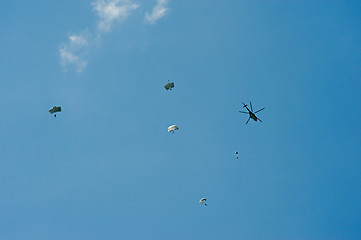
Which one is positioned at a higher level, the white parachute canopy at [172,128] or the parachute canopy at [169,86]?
the parachute canopy at [169,86]

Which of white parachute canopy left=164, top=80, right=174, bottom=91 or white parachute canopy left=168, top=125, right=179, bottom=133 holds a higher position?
white parachute canopy left=164, top=80, right=174, bottom=91

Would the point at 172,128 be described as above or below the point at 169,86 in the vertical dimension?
below

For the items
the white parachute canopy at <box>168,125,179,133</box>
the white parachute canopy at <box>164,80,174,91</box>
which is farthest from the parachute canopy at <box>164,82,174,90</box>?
the white parachute canopy at <box>168,125,179,133</box>

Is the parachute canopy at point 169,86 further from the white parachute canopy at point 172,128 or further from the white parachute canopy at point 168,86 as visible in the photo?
the white parachute canopy at point 172,128

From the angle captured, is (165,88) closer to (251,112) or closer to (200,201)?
(251,112)

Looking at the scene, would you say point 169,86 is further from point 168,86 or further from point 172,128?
point 172,128

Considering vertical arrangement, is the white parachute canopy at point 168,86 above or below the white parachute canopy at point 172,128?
above

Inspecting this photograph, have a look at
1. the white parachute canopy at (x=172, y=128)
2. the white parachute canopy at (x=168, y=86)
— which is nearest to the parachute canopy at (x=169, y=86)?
the white parachute canopy at (x=168, y=86)

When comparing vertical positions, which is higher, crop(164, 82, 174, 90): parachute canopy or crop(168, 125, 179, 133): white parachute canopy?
crop(164, 82, 174, 90): parachute canopy

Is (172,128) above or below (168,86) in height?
below

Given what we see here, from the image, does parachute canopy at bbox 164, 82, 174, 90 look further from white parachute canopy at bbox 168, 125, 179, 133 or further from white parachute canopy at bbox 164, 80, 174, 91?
white parachute canopy at bbox 168, 125, 179, 133

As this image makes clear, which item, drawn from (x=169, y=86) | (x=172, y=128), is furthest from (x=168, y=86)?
(x=172, y=128)

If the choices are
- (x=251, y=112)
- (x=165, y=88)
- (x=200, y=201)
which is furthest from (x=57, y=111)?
(x=251, y=112)

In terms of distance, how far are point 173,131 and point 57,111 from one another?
106ft
